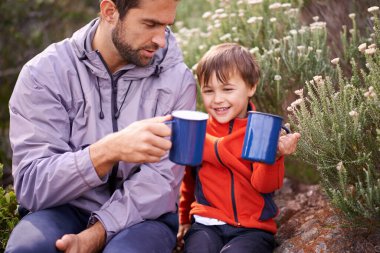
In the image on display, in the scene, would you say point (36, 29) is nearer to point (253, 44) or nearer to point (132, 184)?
point (253, 44)

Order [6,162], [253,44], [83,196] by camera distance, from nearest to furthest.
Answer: [83,196] < [253,44] < [6,162]

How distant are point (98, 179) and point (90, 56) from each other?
0.68m

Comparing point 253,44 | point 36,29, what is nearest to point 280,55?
point 253,44

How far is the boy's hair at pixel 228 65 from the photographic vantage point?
10.0 ft

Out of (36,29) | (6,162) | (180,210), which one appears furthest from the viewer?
(36,29)

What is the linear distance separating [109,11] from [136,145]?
930mm

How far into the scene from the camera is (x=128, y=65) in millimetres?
3018

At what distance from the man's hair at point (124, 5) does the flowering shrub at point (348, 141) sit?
0.92 metres

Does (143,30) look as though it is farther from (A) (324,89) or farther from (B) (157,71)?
(A) (324,89)

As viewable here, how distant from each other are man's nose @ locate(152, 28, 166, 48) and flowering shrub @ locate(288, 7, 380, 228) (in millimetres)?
713

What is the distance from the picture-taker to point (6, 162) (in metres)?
5.72

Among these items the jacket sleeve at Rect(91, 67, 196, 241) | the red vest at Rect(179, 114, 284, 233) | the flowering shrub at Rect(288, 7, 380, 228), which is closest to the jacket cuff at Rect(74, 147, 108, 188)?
the jacket sleeve at Rect(91, 67, 196, 241)

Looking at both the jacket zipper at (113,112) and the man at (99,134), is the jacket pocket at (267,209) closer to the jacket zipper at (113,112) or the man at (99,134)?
the man at (99,134)

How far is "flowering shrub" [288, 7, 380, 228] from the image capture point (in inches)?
103
